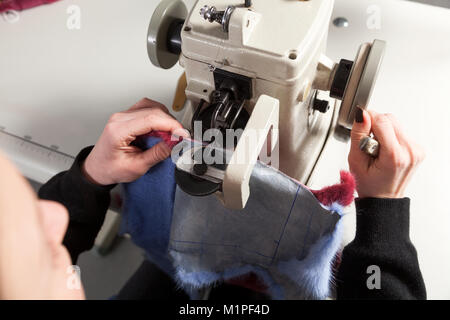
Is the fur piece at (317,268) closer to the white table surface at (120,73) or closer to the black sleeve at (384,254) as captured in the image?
the black sleeve at (384,254)

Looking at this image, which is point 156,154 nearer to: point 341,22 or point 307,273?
point 307,273

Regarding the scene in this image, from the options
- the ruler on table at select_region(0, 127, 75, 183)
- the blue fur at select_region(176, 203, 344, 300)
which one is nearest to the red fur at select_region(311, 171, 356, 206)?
the blue fur at select_region(176, 203, 344, 300)

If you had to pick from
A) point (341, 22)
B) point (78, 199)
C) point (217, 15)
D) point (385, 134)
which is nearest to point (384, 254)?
point (385, 134)

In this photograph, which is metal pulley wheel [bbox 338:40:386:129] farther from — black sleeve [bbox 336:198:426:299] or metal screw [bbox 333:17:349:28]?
metal screw [bbox 333:17:349:28]

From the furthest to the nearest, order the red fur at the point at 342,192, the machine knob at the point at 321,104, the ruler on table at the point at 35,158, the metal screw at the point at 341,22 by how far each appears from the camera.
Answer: the metal screw at the point at 341,22 → the ruler on table at the point at 35,158 → the machine knob at the point at 321,104 → the red fur at the point at 342,192

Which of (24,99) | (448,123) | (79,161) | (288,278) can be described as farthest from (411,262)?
(24,99)

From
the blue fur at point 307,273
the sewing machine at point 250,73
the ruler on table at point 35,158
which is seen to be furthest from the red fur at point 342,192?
the ruler on table at point 35,158

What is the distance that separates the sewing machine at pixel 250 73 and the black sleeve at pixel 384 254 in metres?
0.19

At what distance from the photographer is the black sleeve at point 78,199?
0.81m

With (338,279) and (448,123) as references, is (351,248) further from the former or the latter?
(448,123)

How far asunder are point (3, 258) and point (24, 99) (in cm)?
96

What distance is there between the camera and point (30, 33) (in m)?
1.22

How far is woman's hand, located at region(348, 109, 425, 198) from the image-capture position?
0.70m

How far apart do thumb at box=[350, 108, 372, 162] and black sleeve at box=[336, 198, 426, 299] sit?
0.09m
